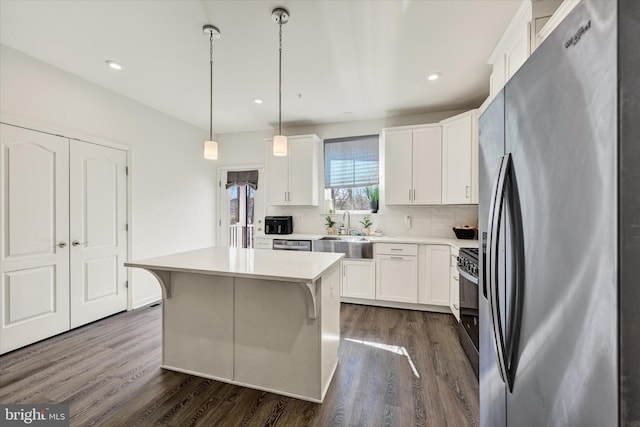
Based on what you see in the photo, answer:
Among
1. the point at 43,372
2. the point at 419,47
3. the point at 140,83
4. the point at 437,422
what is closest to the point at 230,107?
the point at 140,83

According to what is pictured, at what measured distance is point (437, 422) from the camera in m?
1.68

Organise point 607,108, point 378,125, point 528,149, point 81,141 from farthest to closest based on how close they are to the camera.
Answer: point 378,125 → point 81,141 → point 528,149 → point 607,108

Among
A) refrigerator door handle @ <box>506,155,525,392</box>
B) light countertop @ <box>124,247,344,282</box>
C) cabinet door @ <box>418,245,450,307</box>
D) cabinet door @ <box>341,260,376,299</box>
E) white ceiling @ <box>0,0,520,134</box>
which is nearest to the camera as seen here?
refrigerator door handle @ <box>506,155,525,392</box>

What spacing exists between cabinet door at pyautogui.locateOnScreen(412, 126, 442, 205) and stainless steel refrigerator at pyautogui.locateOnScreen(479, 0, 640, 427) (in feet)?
9.48

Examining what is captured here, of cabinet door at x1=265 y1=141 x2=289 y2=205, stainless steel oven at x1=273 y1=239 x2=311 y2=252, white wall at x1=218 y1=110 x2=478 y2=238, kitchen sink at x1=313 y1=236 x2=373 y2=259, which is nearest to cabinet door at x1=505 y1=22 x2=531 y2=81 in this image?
white wall at x1=218 y1=110 x2=478 y2=238

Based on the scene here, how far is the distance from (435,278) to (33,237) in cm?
436

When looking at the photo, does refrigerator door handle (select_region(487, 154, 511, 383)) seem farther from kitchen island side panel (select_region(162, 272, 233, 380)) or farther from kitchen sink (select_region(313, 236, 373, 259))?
kitchen sink (select_region(313, 236, 373, 259))

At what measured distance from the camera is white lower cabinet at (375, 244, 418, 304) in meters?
3.52

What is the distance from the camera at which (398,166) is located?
388 cm

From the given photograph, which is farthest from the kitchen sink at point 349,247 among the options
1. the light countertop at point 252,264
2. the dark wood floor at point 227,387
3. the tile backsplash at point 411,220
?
the light countertop at point 252,264

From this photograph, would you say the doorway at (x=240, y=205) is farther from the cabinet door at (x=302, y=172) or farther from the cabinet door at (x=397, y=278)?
the cabinet door at (x=397, y=278)

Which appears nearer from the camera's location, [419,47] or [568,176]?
[568,176]

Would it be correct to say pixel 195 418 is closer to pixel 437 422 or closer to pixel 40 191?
pixel 437 422

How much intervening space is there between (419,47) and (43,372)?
418cm
